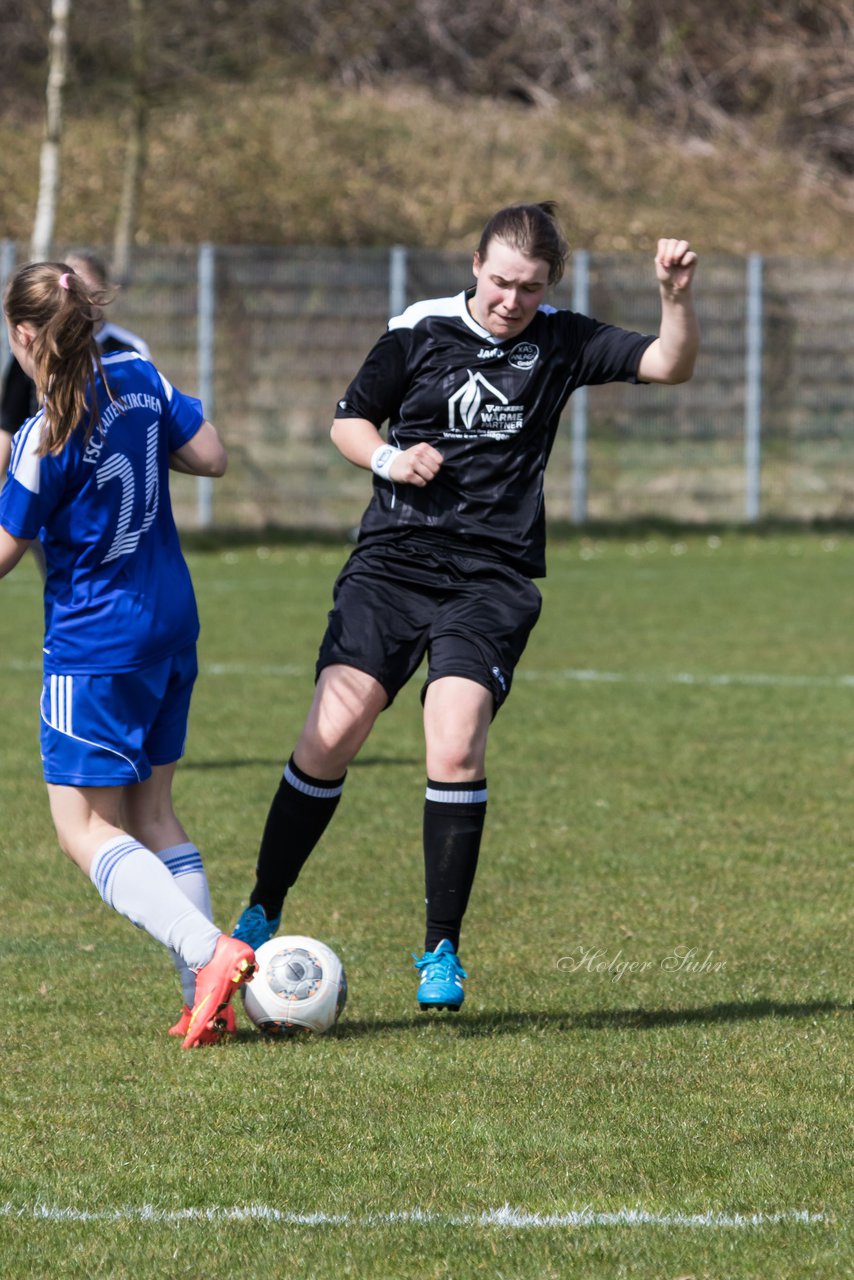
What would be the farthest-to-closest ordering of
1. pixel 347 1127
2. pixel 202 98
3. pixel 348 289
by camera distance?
pixel 202 98
pixel 348 289
pixel 347 1127

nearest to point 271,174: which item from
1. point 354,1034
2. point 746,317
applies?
point 746,317

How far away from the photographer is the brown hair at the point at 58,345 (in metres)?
4.30

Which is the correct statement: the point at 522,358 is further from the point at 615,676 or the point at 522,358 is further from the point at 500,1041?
the point at 615,676

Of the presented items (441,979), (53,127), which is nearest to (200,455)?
(441,979)

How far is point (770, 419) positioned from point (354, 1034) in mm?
18359

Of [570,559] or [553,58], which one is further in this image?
[553,58]

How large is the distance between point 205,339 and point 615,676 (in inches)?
406

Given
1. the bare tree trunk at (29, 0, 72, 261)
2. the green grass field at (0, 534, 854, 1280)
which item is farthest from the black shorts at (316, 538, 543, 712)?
the bare tree trunk at (29, 0, 72, 261)

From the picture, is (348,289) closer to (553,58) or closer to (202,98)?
(202,98)

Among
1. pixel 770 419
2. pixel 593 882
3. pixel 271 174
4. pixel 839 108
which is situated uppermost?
pixel 839 108

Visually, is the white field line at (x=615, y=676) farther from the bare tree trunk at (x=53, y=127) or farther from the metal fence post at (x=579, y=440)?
the metal fence post at (x=579, y=440)

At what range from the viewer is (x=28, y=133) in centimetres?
2592

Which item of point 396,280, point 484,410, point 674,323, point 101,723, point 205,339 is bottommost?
point 101,723

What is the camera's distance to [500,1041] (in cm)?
456
